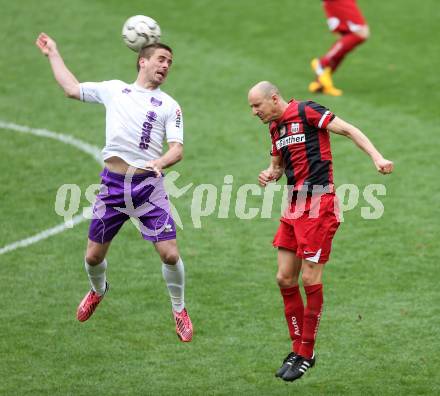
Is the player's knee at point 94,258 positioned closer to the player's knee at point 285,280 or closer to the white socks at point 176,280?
the white socks at point 176,280

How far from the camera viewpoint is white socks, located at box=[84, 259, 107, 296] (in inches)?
375

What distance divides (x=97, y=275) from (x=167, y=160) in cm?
174

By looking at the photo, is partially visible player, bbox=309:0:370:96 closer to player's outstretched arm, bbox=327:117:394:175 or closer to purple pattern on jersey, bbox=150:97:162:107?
purple pattern on jersey, bbox=150:97:162:107

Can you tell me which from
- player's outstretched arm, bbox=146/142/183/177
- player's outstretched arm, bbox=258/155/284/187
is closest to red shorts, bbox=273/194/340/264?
player's outstretched arm, bbox=258/155/284/187

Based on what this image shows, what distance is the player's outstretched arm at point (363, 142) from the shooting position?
8008 mm

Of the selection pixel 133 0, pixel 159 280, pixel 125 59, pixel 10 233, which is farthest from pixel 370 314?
pixel 133 0

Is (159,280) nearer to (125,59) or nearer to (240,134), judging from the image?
(240,134)

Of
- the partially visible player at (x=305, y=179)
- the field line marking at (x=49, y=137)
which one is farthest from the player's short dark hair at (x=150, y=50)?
the field line marking at (x=49, y=137)

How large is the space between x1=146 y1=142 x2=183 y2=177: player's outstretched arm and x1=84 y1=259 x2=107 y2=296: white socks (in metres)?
1.45

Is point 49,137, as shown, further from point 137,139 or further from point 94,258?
point 137,139

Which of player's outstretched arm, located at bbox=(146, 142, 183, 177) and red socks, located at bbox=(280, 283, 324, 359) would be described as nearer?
player's outstretched arm, located at bbox=(146, 142, 183, 177)

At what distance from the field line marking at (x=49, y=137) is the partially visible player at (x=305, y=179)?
15.3ft

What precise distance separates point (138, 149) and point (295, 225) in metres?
1.48

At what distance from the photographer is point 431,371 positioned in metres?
9.43
